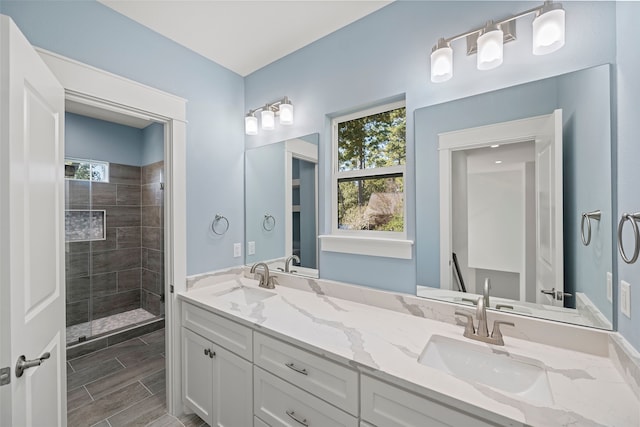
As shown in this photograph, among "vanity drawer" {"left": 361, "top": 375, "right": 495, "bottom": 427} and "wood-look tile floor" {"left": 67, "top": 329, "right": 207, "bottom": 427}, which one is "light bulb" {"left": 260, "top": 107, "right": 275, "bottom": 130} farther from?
"wood-look tile floor" {"left": 67, "top": 329, "right": 207, "bottom": 427}

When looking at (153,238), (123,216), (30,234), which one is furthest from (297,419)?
(123,216)

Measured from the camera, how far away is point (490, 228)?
4.31ft

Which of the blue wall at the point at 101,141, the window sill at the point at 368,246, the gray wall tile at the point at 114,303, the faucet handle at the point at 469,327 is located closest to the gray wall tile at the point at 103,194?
the blue wall at the point at 101,141

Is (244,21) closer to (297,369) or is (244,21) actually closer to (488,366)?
(297,369)

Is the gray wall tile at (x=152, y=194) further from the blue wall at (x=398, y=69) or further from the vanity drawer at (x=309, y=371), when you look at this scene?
the vanity drawer at (x=309, y=371)

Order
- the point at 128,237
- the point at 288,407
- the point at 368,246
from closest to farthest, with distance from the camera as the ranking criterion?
the point at 288,407
the point at 368,246
the point at 128,237

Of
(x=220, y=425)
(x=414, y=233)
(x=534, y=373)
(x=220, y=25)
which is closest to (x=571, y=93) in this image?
(x=414, y=233)

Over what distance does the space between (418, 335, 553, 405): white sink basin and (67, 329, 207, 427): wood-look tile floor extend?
1624mm

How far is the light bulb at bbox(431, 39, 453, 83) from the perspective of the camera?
51.3 inches

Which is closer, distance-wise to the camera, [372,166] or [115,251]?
[372,166]

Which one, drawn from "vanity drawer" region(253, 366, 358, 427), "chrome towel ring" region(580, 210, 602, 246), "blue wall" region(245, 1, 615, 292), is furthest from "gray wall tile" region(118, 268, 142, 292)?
"chrome towel ring" region(580, 210, 602, 246)

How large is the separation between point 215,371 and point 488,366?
1.44 metres

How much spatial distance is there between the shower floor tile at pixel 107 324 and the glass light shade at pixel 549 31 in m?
4.10

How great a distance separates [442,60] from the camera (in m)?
1.31
